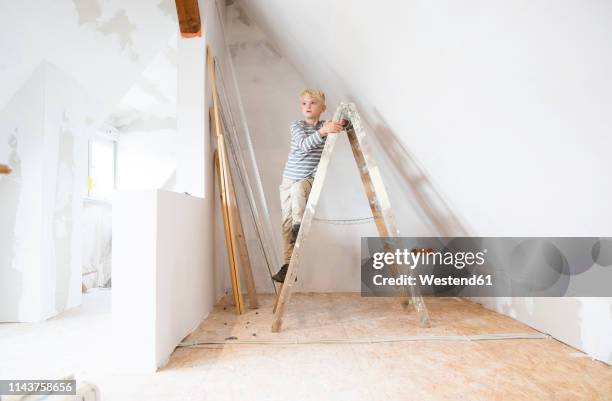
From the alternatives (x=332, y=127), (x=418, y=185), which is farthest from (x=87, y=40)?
(x=418, y=185)

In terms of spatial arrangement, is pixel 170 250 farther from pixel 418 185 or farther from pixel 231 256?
pixel 418 185

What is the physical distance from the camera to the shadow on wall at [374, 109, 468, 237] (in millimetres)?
2250

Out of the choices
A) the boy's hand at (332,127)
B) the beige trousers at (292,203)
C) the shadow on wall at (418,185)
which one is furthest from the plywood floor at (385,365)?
the boy's hand at (332,127)

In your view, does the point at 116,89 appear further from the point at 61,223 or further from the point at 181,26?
the point at 61,223

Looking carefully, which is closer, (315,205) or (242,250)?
(315,205)

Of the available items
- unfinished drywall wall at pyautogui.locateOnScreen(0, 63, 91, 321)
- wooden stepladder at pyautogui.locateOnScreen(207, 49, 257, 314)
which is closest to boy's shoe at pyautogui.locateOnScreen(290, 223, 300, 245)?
wooden stepladder at pyautogui.locateOnScreen(207, 49, 257, 314)

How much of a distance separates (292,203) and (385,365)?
42.4 inches

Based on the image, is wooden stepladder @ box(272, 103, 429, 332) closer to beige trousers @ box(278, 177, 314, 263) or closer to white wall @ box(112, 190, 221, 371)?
beige trousers @ box(278, 177, 314, 263)

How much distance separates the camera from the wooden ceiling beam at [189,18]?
7.38 feet

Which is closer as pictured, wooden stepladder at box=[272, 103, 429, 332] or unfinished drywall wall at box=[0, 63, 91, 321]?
wooden stepladder at box=[272, 103, 429, 332]

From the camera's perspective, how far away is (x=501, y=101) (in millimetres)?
1243

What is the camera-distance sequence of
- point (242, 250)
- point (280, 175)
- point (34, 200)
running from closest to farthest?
point (34, 200)
point (242, 250)
point (280, 175)

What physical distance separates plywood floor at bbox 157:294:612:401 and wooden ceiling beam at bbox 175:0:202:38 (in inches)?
71.0

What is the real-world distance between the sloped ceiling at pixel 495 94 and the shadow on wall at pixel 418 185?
99mm
